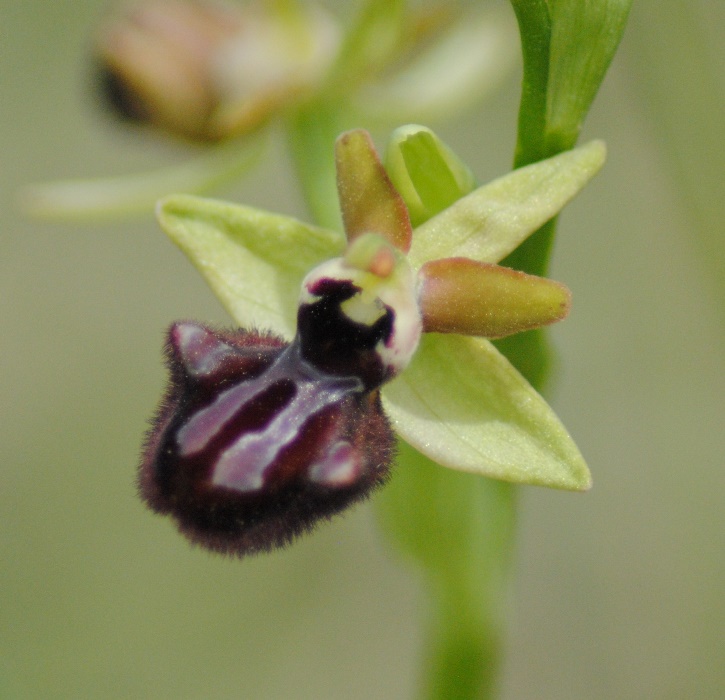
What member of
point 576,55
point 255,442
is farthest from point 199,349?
point 576,55

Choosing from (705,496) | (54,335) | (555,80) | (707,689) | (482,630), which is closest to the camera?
(555,80)

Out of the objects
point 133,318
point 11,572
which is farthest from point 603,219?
point 11,572

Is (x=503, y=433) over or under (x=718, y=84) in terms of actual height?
under

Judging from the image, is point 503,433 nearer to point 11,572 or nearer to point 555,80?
point 555,80

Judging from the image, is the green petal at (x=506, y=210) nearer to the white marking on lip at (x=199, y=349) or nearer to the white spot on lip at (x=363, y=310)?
the white spot on lip at (x=363, y=310)

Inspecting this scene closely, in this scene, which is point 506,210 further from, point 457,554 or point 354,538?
point 354,538
